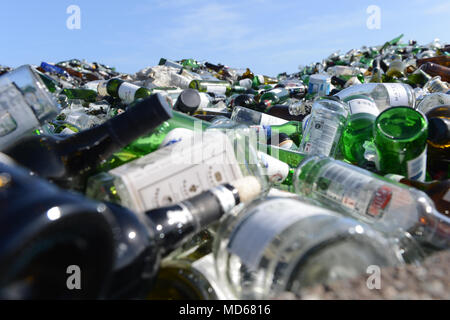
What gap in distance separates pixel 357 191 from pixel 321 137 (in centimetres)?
45

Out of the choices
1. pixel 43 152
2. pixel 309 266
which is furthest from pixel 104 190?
pixel 309 266

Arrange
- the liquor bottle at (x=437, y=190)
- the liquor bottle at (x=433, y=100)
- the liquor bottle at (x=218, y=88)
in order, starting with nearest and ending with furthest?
the liquor bottle at (x=437, y=190)
the liquor bottle at (x=433, y=100)
the liquor bottle at (x=218, y=88)

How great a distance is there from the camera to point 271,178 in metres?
1.14

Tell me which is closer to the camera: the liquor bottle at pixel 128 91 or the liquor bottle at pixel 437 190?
the liquor bottle at pixel 437 190

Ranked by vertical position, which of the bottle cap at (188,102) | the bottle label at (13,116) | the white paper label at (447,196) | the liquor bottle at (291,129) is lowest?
the white paper label at (447,196)

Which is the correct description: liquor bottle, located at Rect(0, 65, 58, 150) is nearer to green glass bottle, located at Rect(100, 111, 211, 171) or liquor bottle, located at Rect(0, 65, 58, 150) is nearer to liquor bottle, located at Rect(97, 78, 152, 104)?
green glass bottle, located at Rect(100, 111, 211, 171)

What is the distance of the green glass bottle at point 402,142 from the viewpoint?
1113 millimetres

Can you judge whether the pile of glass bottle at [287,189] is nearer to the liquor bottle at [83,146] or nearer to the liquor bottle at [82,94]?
the liquor bottle at [83,146]

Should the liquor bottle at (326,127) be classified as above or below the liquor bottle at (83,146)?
below

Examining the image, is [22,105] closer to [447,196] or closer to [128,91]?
[447,196]

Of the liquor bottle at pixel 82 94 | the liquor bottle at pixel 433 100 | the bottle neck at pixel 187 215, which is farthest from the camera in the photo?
the liquor bottle at pixel 82 94

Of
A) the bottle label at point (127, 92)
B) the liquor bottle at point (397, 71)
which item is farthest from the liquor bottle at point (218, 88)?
the liquor bottle at point (397, 71)

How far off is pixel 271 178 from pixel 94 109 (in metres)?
1.95
